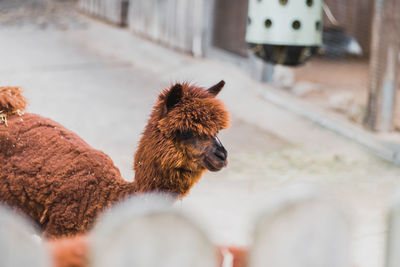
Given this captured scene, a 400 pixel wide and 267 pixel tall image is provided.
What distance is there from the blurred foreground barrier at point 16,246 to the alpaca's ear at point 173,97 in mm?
1696

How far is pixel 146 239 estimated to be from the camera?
1.14m

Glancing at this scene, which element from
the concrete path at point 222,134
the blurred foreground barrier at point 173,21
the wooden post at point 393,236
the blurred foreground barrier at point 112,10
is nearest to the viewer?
the wooden post at point 393,236

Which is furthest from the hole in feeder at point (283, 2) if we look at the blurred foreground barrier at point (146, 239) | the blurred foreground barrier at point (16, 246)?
the blurred foreground barrier at point (16, 246)

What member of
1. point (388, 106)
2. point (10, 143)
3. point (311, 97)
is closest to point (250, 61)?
point (311, 97)

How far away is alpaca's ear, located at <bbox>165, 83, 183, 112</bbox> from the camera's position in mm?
2777

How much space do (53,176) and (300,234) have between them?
6.51ft

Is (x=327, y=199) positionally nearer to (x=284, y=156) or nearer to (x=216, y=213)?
(x=216, y=213)

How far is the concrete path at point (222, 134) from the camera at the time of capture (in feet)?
16.4

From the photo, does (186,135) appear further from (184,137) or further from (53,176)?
(53,176)

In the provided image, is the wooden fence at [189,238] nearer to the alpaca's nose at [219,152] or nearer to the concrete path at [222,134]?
the alpaca's nose at [219,152]

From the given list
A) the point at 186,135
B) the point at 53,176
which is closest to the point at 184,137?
the point at 186,135

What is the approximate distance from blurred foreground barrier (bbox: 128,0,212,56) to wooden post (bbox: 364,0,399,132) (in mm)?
3210

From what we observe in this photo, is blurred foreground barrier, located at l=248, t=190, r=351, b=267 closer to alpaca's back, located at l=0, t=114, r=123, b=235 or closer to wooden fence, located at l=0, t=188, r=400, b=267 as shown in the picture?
wooden fence, located at l=0, t=188, r=400, b=267

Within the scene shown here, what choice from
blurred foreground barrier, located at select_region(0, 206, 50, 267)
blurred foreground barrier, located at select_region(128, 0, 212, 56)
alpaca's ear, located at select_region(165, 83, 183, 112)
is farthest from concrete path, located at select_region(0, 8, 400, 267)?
blurred foreground barrier, located at select_region(0, 206, 50, 267)
